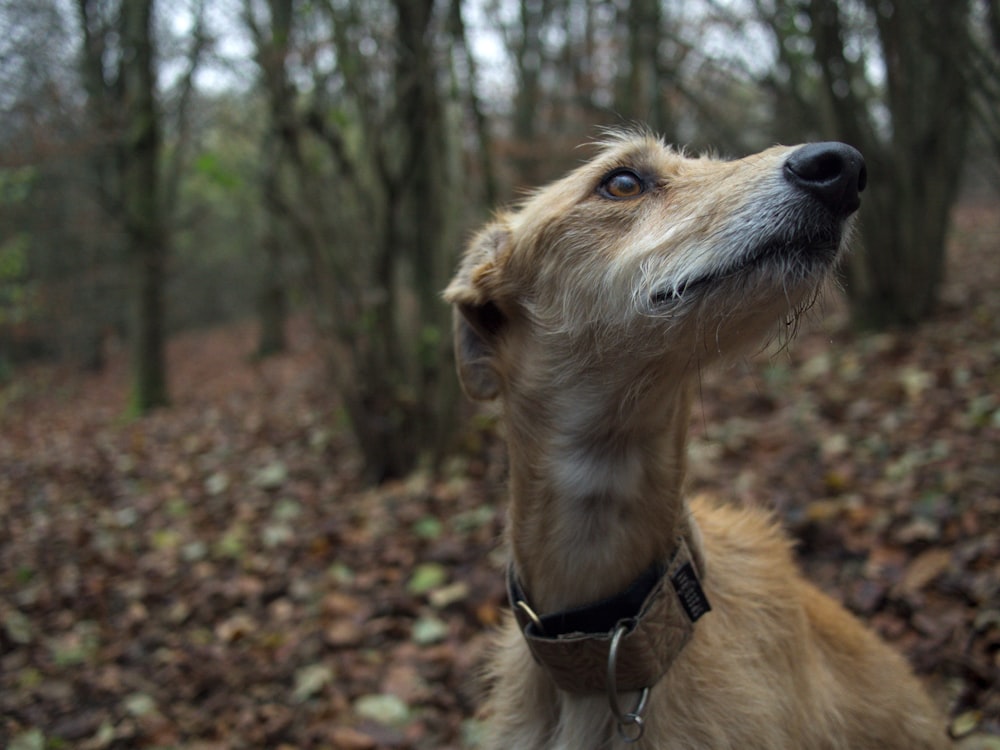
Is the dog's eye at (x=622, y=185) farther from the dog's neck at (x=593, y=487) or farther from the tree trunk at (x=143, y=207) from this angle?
the tree trunk at (x=143, y=207)

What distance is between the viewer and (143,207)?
12.5m

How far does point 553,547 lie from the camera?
6.99ft

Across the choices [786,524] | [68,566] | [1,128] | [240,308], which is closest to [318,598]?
[68,566]

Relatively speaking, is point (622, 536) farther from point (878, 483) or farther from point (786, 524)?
point (878, 483)

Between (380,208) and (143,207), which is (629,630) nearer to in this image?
(380,208)

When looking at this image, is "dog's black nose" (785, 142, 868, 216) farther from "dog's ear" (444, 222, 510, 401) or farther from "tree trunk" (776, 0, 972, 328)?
"tree trunk" (776, 0, 972, 328)

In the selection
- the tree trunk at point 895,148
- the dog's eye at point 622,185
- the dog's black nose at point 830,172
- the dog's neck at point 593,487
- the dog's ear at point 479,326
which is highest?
the tree trunk at point 895,148

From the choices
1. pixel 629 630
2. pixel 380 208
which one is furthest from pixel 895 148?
pixel 629 630

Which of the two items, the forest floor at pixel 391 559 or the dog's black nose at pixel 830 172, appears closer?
the dog's black nose at pixel 830 172

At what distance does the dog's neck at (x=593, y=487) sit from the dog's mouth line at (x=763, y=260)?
1.00 feet

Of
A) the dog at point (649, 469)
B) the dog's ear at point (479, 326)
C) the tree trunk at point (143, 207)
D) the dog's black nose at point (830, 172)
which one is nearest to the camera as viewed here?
the dog's black nose at point (830, 172)

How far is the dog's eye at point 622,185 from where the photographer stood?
7.58 ft

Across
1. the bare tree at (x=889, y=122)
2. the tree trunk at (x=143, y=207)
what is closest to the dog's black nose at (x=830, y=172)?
the bare tree at (x=889, y=122)

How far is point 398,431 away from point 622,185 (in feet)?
13.8
